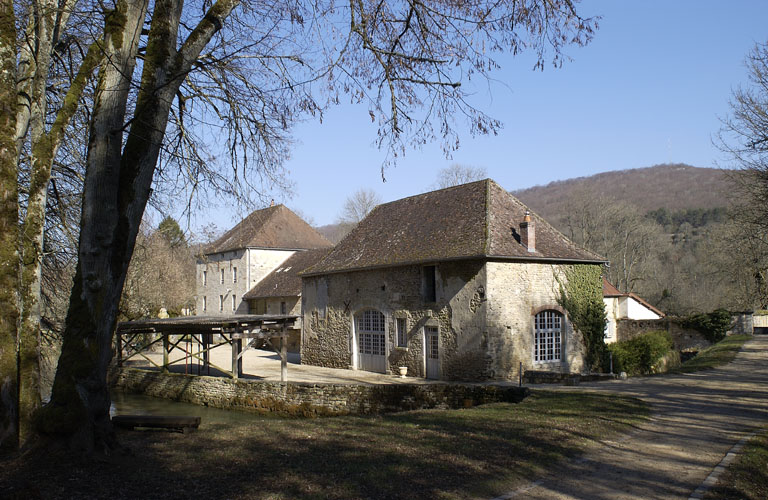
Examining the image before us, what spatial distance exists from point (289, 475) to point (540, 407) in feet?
19.0

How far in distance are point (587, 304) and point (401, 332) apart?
21.5 ft

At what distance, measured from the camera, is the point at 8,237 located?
6516 millimetres

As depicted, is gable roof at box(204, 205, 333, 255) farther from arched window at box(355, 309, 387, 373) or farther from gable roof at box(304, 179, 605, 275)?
arched window at box(355, 309, 387, 373)

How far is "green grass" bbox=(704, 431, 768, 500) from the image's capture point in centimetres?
553

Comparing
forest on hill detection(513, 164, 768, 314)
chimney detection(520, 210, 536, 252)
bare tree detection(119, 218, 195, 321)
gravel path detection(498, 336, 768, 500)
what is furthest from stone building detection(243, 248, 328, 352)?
forest on hill detection(513, 164, 768, 314)

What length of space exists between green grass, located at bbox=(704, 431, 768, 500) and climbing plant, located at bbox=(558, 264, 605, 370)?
1235cm

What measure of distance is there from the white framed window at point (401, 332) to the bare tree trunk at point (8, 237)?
14.7 meters

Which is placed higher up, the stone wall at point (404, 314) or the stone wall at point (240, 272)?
the stone wall at point (240, 272)

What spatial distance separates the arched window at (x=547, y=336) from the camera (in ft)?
62.3

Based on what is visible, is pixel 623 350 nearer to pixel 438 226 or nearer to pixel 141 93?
pixel 438 226

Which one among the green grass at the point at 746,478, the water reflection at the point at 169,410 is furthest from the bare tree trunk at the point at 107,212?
the water reflection at the point at 169,410

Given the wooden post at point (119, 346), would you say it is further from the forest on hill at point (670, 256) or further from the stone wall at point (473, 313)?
the forest on hill at point (670, 256)

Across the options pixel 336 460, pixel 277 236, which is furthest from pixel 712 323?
pixel 336 460

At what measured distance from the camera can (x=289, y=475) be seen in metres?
5.65
